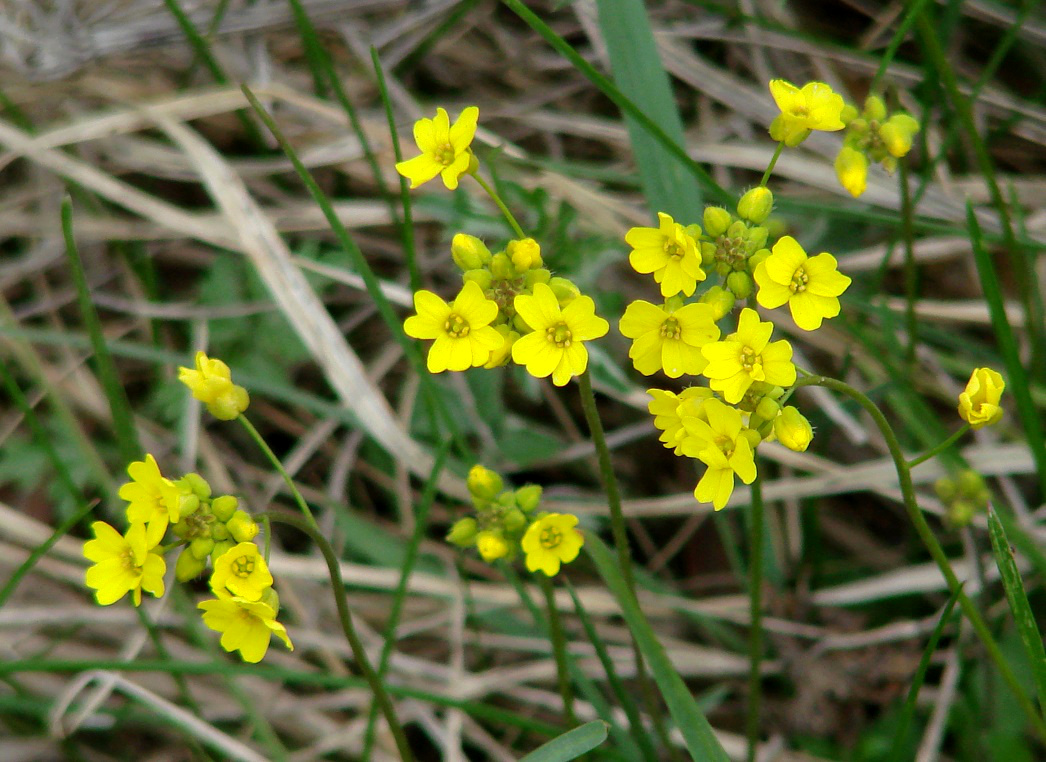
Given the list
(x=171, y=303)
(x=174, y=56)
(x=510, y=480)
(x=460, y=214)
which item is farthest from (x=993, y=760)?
(x=174, y=56)

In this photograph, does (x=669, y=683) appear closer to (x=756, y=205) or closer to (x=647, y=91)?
(x=756, y=205)

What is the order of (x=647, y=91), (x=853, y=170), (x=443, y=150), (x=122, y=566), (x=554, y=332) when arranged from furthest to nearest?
(x=647, y=91), (x=853, y=170), (x=443, y=150), (x=122, y=566), (x=554, y=332)

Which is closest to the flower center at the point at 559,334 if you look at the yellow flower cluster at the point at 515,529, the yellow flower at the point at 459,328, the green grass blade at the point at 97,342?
the yellow flower at the point at 459,328

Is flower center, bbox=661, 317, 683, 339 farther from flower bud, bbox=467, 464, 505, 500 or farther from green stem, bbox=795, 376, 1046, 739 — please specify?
flower bud, bbox=467, 464, 505, 500

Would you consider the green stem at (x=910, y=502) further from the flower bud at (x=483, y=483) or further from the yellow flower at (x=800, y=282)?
the flower bud at (x=483, y=483)

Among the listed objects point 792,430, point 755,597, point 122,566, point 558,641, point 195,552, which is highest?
point 792,430

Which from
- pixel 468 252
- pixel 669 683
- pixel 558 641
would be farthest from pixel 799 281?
pixel 558 641
